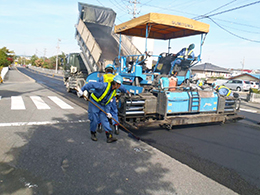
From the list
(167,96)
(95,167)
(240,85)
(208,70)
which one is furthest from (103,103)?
(208,70)

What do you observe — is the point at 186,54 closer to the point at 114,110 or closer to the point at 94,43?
the point at 114,110

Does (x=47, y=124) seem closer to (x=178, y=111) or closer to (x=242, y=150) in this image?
(x=178, y=111)

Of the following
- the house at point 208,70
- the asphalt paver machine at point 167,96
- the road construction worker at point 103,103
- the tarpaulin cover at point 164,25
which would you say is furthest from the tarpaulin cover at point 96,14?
the house at point 208,70

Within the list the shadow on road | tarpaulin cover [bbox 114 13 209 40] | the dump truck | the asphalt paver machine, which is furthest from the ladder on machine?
the dump truck

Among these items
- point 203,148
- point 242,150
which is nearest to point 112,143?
point 203,148

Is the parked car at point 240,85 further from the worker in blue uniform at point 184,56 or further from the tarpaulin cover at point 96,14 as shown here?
the worker in blue uniform at point 184,56

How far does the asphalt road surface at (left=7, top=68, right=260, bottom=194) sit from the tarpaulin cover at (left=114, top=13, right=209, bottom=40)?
3.51 meters

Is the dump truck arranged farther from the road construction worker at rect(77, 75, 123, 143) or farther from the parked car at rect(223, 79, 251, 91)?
the parked car at rect(223, 79, 251, 91)

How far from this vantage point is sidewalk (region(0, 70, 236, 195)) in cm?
325

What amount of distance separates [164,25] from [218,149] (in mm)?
5041

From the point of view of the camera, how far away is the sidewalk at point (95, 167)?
3.25m

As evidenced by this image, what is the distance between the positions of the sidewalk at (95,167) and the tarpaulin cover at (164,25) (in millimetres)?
4097

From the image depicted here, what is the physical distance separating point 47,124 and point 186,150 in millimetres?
3998

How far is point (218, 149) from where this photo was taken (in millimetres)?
5180
